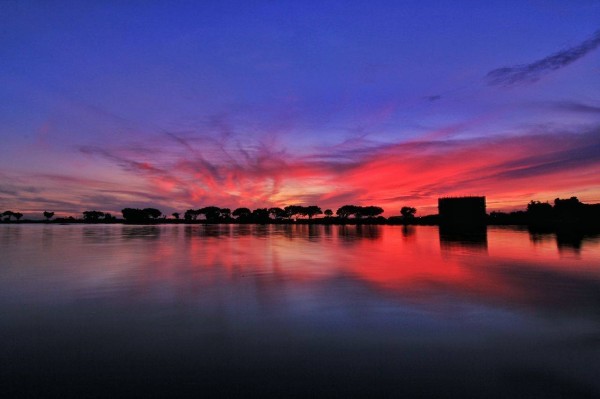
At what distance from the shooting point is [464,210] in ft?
423

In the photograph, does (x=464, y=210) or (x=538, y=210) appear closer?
(x=464, y=210)

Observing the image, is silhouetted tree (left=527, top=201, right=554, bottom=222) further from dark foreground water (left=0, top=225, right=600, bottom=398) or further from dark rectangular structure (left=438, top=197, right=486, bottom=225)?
dark foreground water (left=0, top=225, right=600, bottom=398)

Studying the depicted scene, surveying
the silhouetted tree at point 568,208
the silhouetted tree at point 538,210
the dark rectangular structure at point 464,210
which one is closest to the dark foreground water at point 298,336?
the silhouetted tree at point 568,208

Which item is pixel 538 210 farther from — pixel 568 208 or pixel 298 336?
pixel 298 336

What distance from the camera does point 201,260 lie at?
77.2ft

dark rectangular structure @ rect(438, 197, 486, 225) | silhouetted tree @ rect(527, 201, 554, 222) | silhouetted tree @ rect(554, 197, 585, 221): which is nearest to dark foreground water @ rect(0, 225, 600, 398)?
silhouetted tree @ rect(554, 197, 585, 221)

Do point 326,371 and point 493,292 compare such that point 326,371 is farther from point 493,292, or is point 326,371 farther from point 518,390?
point 493,292

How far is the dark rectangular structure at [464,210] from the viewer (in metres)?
128

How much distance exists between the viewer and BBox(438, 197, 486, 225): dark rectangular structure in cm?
12775

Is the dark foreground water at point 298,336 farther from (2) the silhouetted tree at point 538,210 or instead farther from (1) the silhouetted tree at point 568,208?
(2) the silhouetted tree at point 538,210

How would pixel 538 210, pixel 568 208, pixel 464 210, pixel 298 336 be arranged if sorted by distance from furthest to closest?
1. pixel 538 210
2. pixel 464 210
3. pixel 568 208
4. pixel 298 336

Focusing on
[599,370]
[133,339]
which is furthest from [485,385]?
[133,339]

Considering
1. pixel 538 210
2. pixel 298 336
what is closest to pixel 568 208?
pixel 538 210

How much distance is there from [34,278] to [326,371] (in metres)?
17.3
